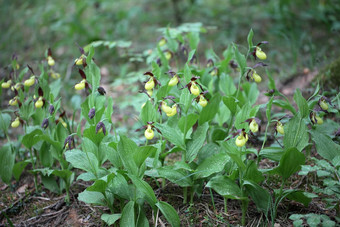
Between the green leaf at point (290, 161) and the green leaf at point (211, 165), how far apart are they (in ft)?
1.10

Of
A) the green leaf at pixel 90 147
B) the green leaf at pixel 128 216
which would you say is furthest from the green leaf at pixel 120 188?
the green leaf at pixel 90 147

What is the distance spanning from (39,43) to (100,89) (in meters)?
4.26

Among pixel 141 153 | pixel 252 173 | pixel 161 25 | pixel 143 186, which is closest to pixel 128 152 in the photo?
pixel 141 153

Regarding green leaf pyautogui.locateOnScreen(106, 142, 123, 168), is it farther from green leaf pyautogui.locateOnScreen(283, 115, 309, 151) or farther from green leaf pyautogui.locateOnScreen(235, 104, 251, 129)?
green leaf pyautogui.locateOnScreen(283, 115, 309, 151)

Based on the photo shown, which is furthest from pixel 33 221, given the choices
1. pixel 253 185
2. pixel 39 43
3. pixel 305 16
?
pixel 305 16

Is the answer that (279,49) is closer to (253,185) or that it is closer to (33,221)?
(253,185)

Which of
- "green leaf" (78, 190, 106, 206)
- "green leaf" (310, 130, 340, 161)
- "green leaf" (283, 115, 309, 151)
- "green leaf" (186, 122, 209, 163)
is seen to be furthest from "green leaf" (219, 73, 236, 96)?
"green leaf" (78, 190, 106, 206)

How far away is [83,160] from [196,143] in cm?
85

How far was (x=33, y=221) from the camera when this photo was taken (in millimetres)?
2283

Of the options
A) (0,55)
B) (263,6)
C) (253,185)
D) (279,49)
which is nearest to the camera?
(253,185)

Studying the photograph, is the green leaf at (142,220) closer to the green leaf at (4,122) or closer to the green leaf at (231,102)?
the green leaf at (231,102)

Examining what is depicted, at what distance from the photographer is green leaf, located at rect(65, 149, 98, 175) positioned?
2024 millimetres

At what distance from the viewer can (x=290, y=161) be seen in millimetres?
1730

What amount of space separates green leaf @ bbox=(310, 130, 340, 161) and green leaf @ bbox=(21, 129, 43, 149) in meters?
2.07
